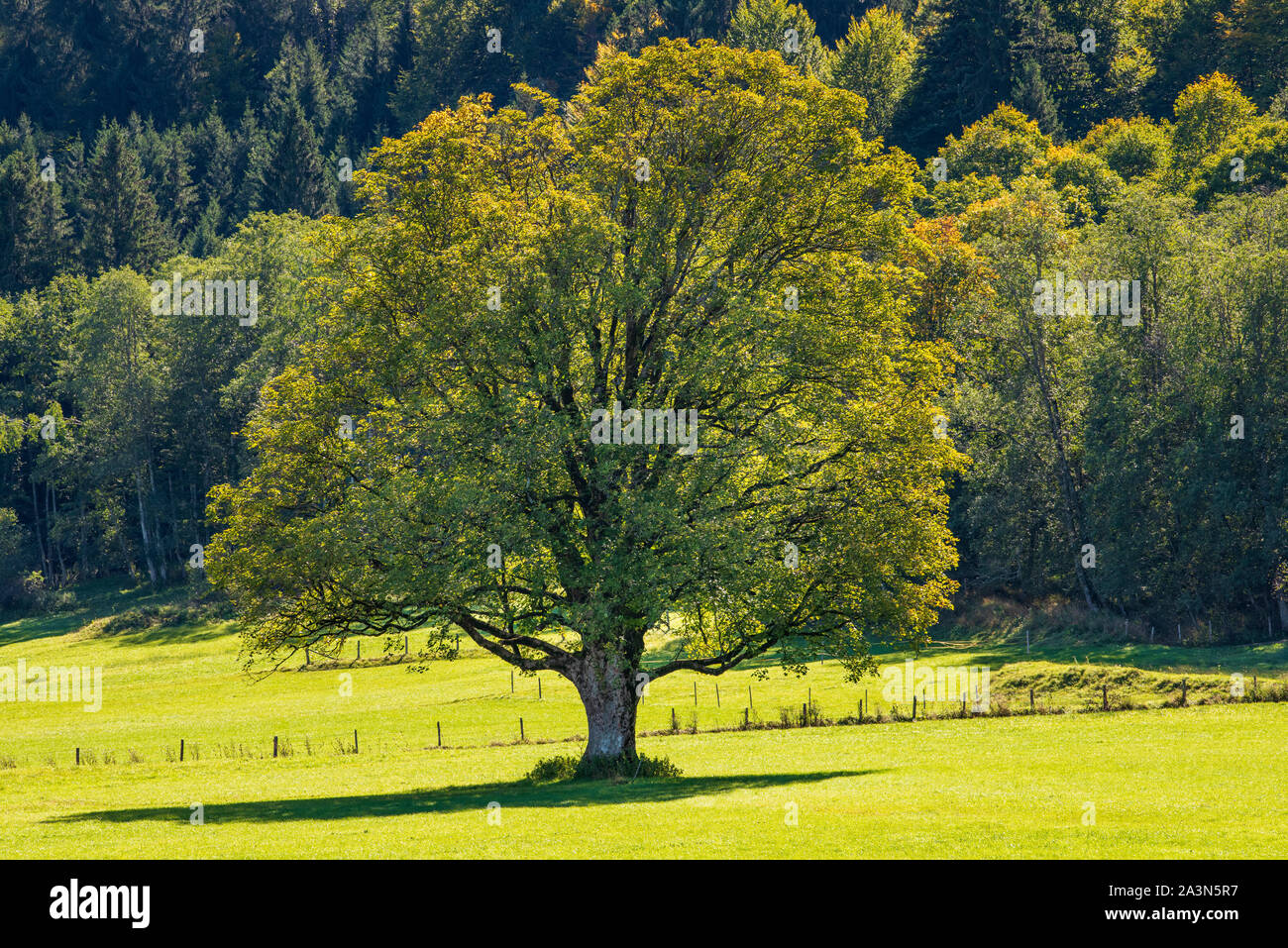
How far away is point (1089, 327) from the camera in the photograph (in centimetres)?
7956

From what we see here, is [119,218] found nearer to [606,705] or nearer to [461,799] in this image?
[606,705]

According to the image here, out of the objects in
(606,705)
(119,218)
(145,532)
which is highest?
(119,218)

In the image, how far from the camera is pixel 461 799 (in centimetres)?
3372

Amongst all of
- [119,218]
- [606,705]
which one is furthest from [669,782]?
[119,218]

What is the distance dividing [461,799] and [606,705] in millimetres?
5556

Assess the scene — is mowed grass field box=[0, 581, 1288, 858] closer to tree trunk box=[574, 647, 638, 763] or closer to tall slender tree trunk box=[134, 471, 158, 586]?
tree trunk box=[574, 647, 638, 763]

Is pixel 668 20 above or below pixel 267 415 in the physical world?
above

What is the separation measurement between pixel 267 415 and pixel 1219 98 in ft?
343

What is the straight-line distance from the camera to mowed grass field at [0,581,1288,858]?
24.4 meters

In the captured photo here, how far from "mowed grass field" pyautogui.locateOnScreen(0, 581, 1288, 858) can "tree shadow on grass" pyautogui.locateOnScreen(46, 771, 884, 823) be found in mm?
168

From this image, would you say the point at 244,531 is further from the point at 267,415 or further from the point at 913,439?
the point at 913,439

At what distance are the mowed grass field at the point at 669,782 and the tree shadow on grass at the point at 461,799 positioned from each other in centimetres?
17

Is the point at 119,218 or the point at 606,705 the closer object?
the point at 606,705
